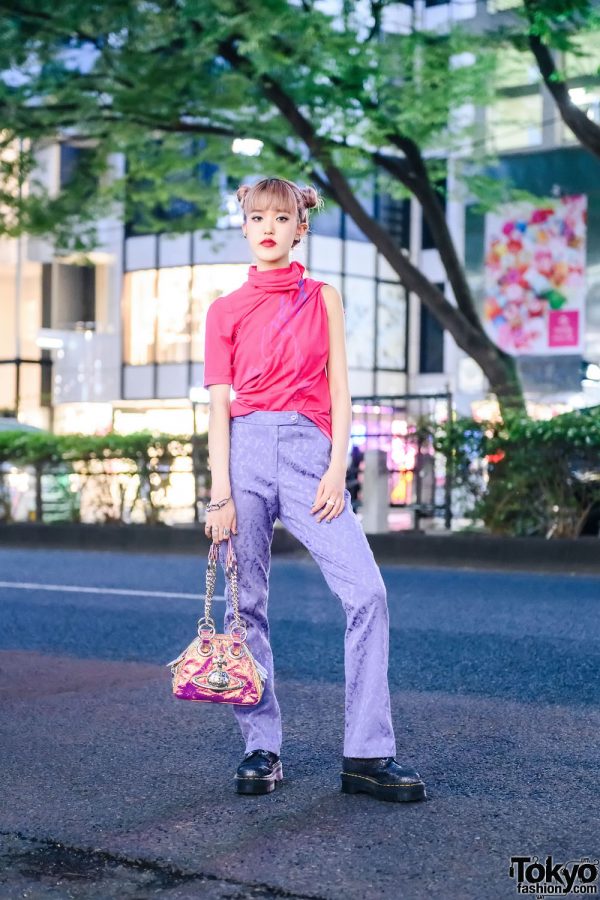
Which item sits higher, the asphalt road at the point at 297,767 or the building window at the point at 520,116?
the building window at the point at 520,116

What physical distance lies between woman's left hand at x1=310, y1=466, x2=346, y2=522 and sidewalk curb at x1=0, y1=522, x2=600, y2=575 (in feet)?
32.0

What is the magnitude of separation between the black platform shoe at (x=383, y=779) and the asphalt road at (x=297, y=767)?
0.04 metres

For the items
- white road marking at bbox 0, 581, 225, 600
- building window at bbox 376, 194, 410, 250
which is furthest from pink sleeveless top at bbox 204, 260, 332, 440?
building window at bbox 376, 194, 410, 250

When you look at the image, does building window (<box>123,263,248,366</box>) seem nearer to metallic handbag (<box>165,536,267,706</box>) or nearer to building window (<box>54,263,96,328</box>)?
building window (<box>54,263,96,328</box>)

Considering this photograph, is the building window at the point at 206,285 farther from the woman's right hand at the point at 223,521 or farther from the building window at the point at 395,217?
the woman's right hand at the point at 223,521

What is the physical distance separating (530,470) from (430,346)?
2638cm

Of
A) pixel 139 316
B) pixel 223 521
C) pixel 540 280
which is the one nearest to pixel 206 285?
pixel 139 316

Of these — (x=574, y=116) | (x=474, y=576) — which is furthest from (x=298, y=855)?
(x=574, y=116)

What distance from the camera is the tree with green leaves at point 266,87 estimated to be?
15.9 m

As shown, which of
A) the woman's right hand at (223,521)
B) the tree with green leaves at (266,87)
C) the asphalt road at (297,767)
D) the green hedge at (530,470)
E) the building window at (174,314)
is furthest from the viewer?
the building window at (174,314)

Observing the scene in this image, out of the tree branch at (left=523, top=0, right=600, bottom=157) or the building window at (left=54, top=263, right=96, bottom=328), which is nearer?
the tree branch at (left=523, top=0, right=600, bottom=157)

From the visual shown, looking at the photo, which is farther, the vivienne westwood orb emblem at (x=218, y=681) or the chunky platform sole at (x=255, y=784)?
the chunky platform sole at (x=255, y=784)

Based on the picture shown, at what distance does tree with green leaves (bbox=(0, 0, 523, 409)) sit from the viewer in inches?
628

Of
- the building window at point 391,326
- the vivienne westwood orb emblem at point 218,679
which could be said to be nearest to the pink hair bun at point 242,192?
the vivienne westwood orb emblem at point 218,679
